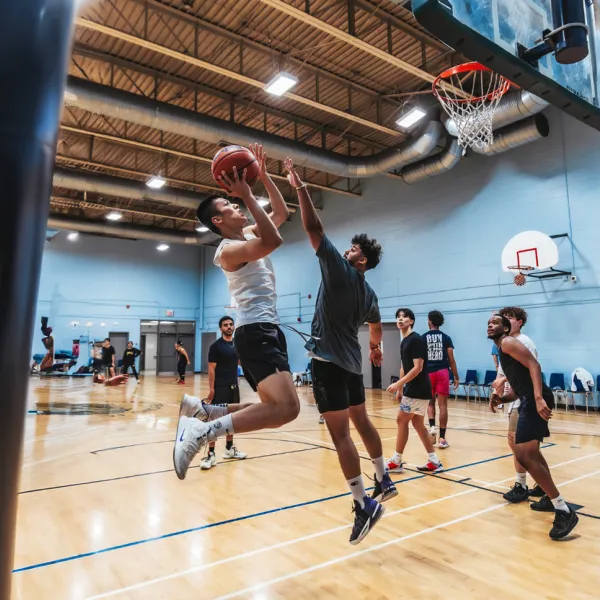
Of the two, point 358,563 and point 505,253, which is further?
point 505,253

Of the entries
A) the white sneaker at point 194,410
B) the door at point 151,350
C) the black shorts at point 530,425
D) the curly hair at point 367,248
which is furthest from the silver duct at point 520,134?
the door at point 151,350

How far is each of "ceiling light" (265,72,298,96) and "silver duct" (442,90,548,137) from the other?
4.91 meters

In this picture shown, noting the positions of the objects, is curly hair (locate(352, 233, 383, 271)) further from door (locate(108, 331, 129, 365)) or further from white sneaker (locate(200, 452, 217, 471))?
door (locate(108, 331, 129, 365))

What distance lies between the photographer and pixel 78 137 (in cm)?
1569

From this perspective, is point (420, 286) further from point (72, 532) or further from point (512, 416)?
point (72, 532)

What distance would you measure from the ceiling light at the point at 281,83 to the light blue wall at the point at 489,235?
6896 mm

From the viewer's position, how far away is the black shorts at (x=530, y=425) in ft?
12.3

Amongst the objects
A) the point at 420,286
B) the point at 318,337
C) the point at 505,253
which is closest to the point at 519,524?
the point at 318,337

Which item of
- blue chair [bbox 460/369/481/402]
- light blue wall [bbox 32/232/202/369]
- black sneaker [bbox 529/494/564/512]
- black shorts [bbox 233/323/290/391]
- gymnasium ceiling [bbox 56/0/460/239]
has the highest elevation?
gymnasium ceiling [bbox 56/0/460/239]

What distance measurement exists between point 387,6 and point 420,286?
860 cm

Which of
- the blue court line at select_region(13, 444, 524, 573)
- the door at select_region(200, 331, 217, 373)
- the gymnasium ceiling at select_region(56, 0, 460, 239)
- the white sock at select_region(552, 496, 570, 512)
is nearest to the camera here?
the blue court line at select_region(13, 444, 524, 573)

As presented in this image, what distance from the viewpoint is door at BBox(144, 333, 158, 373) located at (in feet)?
86.6

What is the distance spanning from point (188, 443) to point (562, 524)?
2824 mm

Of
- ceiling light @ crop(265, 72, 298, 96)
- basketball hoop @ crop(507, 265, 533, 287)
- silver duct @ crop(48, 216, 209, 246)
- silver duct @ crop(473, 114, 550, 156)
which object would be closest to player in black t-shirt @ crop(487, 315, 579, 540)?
ceiling light @ crop(265, 72, 298, 96)
